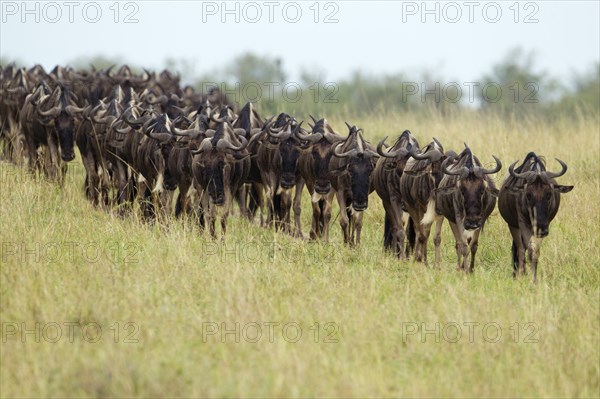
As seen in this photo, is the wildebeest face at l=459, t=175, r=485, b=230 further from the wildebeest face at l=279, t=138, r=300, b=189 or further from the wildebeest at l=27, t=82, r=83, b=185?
the wildebeest at l=27, t=82, r=83, b=185

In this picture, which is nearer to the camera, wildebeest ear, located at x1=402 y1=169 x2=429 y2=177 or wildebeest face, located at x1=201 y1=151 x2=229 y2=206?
wildebeest ear, located at x1=402 y1=169 x2=429 y2=177

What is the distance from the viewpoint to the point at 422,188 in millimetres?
12656

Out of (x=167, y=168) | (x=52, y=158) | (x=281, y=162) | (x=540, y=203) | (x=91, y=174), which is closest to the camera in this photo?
(x=540, y=203)

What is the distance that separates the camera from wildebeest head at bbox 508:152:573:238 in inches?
452

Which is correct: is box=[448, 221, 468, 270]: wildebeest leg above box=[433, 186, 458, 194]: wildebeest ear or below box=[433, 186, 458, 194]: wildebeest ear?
below

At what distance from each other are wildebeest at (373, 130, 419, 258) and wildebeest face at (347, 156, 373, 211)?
0.16 meters

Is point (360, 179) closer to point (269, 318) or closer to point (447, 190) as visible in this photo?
point (447, 190)

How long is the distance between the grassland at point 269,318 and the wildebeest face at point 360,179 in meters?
0.76

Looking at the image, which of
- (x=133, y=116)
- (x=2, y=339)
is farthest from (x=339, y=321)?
(x=133, y=116)

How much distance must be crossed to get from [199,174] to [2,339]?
5678 mm

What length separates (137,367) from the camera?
8.04m

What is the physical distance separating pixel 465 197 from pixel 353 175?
7.17ft

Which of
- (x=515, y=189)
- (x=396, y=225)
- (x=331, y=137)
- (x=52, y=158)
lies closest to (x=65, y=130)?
(x=52, y=158)

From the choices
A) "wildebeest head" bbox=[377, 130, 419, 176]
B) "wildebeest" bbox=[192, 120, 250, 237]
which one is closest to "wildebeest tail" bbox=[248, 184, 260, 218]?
"wildebeest" bbox=[192, 120, 250, 237]
